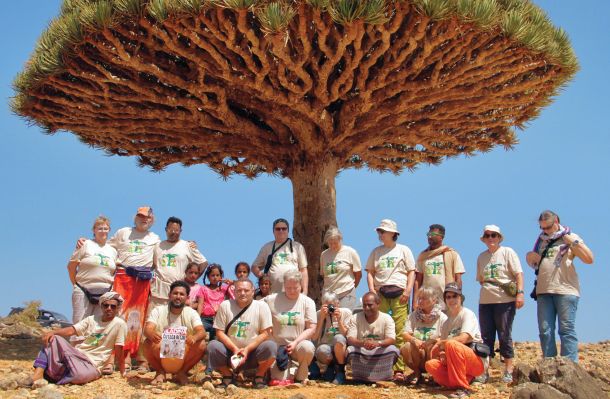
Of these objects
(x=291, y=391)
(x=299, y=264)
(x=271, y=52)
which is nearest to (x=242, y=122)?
(x=271, y=52)

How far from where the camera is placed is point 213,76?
9.09 metres

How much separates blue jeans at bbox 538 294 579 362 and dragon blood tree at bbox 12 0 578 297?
3.55 metres

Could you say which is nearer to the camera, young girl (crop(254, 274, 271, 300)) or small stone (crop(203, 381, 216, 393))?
small stone (crop(203, 381, 216, 393))

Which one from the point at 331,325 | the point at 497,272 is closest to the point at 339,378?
the point at 331,325

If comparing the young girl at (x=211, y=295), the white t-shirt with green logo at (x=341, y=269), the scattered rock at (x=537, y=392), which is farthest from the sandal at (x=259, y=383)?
the scattered rock at (x=537, y=392)

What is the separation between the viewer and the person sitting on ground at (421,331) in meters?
6.81

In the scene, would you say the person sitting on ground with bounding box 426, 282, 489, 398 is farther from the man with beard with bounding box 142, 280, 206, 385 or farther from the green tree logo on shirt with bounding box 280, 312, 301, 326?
the man with beard with bounding box 142, 280, 206, 385

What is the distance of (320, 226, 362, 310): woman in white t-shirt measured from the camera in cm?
772

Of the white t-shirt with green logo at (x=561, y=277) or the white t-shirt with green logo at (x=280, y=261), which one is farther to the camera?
the white t-shirt with green logo at (x=280, y=261)

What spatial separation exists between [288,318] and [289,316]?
2 centimetres

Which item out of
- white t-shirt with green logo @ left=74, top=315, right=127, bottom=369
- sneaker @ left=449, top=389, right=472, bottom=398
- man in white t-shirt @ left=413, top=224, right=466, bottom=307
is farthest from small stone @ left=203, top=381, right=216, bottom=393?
man in white t-shirt @ left=413, top=224, right=466, bottom=307

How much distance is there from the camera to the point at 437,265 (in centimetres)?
779

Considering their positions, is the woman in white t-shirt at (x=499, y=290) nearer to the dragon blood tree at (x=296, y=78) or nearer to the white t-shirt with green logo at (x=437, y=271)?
the white t-shirt with green logo at (x=437, y=271)

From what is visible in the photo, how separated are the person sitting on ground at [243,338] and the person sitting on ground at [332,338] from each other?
715 mm
